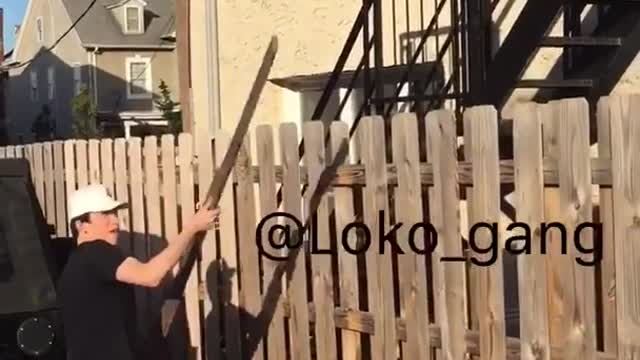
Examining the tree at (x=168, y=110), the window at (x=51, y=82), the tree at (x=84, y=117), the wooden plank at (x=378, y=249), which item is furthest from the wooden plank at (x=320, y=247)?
the window at (x=51, y=82)

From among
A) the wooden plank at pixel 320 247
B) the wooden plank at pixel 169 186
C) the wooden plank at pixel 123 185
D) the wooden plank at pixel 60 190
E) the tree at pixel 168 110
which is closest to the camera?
the wooden plank at pixel 320 247

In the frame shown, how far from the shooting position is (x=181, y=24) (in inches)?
429

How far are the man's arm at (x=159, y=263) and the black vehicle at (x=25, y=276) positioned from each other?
0.47 metres

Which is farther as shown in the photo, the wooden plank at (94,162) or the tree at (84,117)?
the tree at (84,117)

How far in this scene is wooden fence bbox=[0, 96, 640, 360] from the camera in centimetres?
429

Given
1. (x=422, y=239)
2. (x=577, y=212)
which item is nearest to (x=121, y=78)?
(x=422, y=239)

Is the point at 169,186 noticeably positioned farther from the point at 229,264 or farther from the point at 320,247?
the point at 320,247

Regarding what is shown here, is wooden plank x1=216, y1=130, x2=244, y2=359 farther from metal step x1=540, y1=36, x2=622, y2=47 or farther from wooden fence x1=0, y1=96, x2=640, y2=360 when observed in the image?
metal step x1=540, y1=36, x2=622, y2=47

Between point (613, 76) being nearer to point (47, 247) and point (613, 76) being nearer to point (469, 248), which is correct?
point (469, 248)

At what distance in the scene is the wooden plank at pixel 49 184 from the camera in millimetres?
9250

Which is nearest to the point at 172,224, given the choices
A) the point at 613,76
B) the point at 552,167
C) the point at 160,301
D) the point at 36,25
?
the point at 160,301

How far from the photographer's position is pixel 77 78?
46281mm

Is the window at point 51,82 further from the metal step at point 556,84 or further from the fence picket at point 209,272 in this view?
the metal step at point 556,84

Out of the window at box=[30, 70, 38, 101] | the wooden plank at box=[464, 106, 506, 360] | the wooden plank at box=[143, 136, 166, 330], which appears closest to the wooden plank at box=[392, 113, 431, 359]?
the wooden plank at box=[464, 106, 506, 360]
